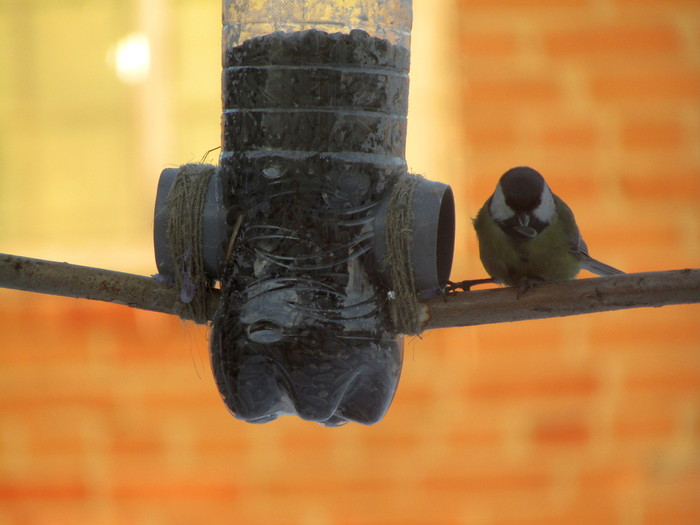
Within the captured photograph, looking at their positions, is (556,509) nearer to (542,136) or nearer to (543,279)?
(542,136)

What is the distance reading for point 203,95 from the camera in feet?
12.7

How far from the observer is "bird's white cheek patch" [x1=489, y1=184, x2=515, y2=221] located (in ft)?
7.29

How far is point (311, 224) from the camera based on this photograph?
182 cm

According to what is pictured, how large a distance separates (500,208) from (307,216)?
0.57m

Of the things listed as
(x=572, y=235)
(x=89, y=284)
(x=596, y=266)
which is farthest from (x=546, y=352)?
(x=89, y=284)

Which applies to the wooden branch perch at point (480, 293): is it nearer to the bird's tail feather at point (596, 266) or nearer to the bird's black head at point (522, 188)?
the bird's black head at point (522, 188)

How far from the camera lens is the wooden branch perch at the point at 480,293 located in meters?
1.71

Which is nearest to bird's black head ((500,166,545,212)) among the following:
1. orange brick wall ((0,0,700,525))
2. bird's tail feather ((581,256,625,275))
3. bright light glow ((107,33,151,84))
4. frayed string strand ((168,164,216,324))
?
bird's tail feather ((581,256,625,275))

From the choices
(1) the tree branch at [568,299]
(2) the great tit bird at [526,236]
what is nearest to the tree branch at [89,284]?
(1) the tree branch at [568,299]

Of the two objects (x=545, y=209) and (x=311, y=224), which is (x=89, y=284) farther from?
(x=545, y=209)

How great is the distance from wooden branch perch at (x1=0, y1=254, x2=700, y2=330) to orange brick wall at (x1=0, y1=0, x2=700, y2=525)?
167 centimetres

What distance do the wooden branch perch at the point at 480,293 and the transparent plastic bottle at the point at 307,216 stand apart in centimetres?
11

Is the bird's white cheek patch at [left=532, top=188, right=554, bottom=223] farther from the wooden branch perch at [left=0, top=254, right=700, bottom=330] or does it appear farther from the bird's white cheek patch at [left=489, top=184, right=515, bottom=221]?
the wooden branch perch at [left=0, top=254, right=700, bottom=330]

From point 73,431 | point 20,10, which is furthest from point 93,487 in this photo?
point 20,10
